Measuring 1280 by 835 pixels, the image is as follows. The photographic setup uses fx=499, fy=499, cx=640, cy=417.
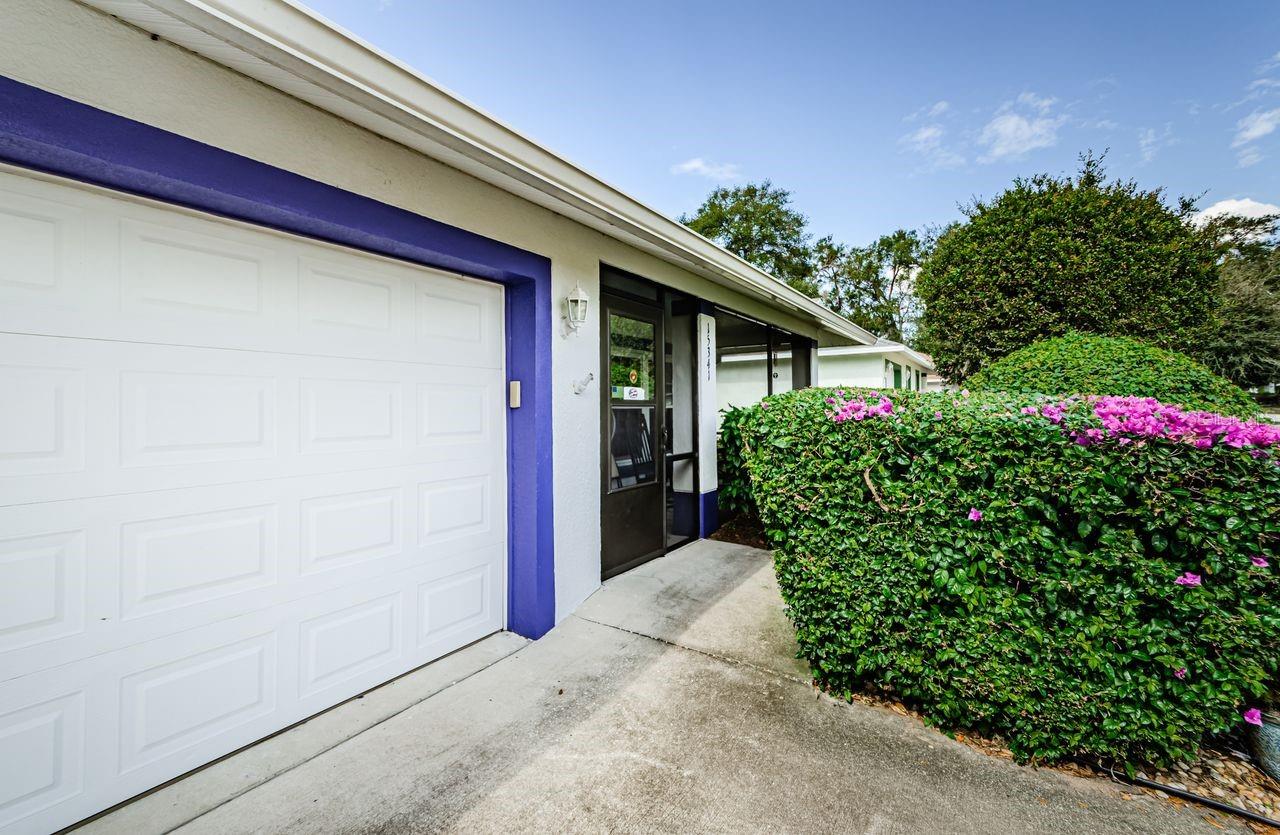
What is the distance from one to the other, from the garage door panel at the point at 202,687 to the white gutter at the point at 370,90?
2.22 meters

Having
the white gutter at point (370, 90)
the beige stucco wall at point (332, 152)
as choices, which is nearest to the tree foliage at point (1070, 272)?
the beige stucco wall at point (332, 152)

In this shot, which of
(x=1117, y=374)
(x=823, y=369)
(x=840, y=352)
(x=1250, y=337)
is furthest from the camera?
(x=1250, y=337)

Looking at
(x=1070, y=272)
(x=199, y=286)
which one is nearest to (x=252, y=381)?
(x=199, y=286)

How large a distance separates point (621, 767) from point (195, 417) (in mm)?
2320

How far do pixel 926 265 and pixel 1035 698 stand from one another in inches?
390

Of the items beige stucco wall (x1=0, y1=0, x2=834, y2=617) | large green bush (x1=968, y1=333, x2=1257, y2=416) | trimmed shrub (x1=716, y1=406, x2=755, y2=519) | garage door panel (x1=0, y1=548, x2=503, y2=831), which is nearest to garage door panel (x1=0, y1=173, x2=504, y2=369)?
beige stucco wall (x1=0, y1=0, x2=834, y2=617)

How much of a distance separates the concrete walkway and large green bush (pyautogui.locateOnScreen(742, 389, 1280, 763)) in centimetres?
27

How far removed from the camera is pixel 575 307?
11.2 ft

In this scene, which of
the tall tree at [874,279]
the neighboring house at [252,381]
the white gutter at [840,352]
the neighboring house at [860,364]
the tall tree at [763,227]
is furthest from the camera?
the tall tree at [874,279]

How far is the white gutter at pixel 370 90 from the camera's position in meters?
1.58

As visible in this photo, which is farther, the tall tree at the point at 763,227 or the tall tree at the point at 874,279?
the tall tree at the point at 874,279

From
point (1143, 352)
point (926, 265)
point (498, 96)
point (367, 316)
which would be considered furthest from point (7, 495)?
point (926, 265)

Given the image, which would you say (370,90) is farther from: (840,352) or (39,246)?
(840,352)

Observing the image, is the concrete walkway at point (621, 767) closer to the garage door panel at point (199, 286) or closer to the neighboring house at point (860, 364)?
the garage door panel at point (199, 286)
